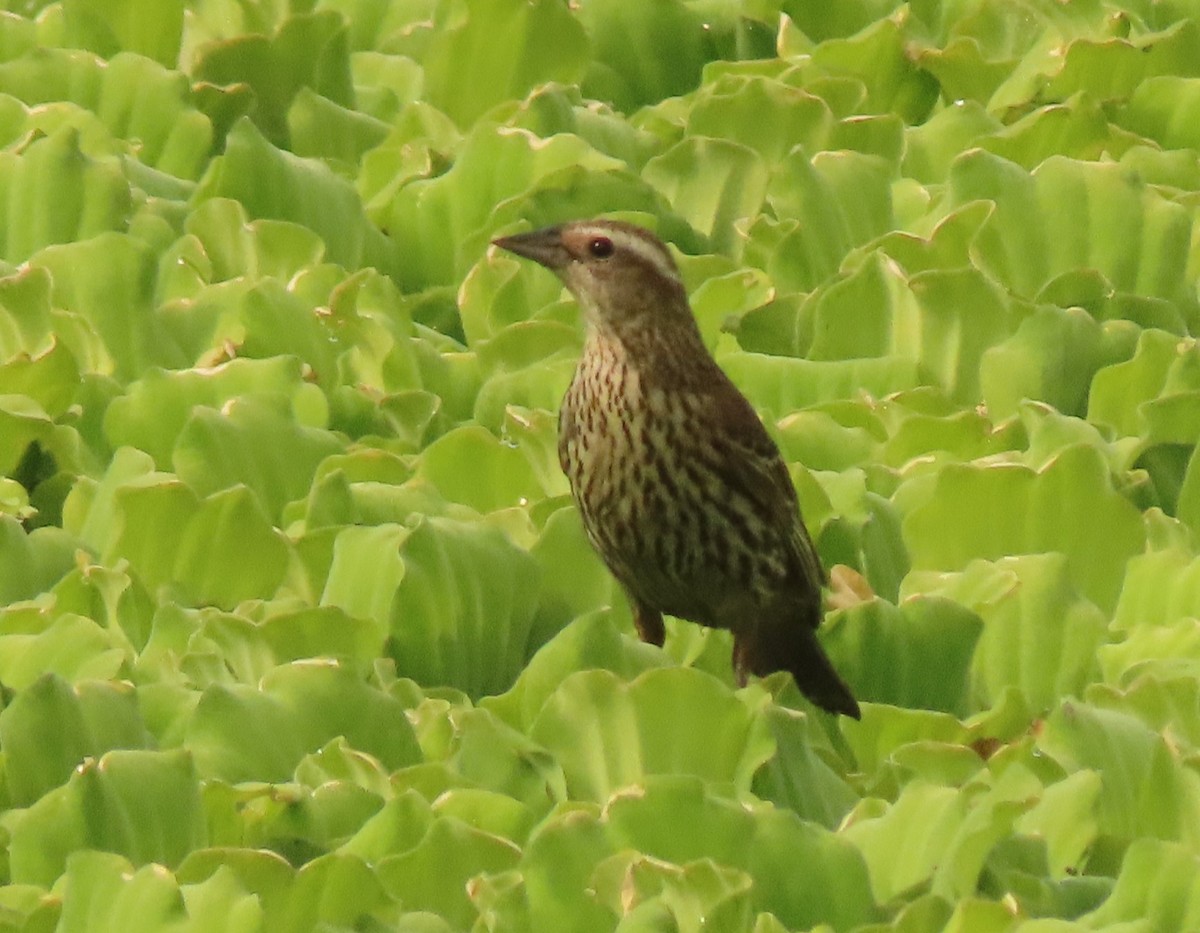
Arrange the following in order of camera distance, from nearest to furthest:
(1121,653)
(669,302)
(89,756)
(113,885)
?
(113,885), (89,756), (1121,653), (669,302)

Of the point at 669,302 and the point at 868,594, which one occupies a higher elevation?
the point at 669,302

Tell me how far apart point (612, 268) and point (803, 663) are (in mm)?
1025

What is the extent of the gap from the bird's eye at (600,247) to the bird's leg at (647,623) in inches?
29.9

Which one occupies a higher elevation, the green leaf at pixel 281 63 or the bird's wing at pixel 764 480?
the green leaf at pixel 281 63

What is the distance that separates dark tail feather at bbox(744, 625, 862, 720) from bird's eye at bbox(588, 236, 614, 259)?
2.91 feet

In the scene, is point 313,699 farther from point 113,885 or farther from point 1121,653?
point 1121,653

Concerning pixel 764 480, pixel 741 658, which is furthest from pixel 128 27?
pixel 741 658

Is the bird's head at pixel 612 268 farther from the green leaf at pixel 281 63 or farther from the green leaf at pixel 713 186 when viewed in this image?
the green leaf at pixel 281 63

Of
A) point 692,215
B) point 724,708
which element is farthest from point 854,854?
point 692,215

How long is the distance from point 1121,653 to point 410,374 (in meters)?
1.85

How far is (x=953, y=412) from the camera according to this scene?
6645 millimetres

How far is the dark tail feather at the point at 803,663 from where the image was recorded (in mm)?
5582

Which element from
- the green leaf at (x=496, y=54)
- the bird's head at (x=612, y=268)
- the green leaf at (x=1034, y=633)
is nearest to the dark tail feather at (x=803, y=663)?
the green leaf at (x=1034, y=633)

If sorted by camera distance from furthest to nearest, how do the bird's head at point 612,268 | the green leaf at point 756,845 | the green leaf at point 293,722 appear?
the bird's head at point 612,268 → the green leaf at point 293,722 → the green leaf at point 756,845
